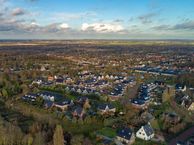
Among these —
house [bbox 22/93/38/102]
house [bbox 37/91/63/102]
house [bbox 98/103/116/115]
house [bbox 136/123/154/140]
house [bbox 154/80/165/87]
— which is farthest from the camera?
house [bbox 154/80/165/87]

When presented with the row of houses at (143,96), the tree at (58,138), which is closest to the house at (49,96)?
the row of houses at (143,96)

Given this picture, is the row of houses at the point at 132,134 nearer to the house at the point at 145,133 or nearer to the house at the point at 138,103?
the house at the point at 145,133

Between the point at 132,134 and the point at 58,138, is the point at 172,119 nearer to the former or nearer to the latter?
the point at 132,134

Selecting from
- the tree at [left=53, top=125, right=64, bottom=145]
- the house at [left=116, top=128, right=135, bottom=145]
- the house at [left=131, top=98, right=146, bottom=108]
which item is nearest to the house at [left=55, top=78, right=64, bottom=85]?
the house at [left=131, top=98, right=146, bottom=108]

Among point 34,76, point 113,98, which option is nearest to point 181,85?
point 113,98

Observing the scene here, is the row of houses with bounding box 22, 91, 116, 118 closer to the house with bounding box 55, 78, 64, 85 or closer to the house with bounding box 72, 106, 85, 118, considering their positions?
the house with bounding box 72, 106, 85, 118

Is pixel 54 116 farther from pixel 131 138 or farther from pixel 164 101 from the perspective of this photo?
pixel 164 101
